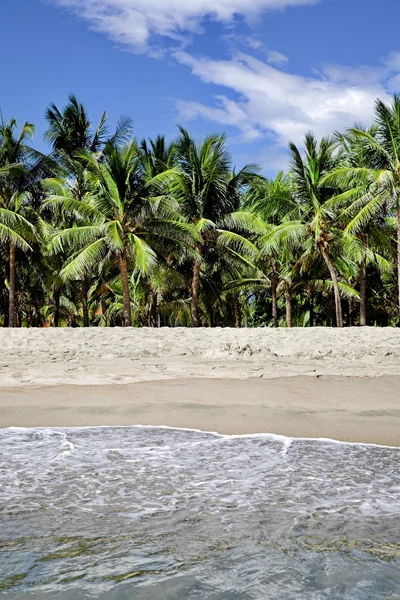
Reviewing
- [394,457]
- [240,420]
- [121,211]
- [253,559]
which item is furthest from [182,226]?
[253,559]

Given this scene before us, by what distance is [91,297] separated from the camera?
34.5 meters

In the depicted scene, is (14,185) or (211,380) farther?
(14,185)

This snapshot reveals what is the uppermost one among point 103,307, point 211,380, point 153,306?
point 103,307

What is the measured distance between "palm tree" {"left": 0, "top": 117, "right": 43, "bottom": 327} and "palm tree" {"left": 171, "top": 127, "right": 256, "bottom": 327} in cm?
564

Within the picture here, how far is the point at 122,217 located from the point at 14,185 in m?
5.75

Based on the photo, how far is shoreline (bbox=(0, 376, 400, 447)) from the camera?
6.35 meters

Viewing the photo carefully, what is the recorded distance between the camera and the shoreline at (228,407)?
6.35m

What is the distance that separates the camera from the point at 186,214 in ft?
75.5

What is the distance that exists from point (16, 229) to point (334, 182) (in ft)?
39.2

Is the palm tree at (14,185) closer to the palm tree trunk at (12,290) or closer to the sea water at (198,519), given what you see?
the palm tree trunk at (12,290)

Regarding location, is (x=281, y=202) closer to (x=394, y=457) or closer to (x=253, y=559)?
(x=394, y=457)

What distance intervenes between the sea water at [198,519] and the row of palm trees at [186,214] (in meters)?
13.6

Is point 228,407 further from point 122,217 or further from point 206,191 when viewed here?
point 206,191

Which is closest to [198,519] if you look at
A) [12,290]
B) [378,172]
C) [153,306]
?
[378,172]
